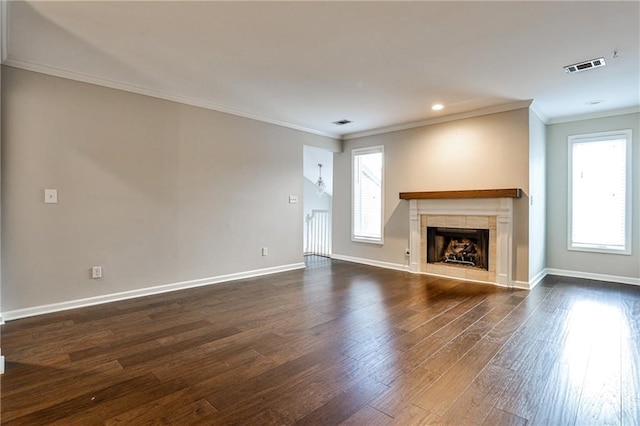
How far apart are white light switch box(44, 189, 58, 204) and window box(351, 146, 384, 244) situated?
449 cm

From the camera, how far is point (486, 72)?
341cm

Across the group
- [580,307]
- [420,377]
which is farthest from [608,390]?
[580,307]

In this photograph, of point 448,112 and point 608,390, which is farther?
point 448,112

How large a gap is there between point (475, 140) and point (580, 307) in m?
2.49

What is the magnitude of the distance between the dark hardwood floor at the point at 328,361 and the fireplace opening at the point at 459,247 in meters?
1.22

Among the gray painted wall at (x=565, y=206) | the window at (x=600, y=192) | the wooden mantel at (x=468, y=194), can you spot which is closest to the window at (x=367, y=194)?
the wooden mantel at (x=468, y=194)

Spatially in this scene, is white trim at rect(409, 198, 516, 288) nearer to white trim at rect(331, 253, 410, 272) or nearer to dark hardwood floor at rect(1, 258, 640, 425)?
white trim at rect(331, 253, 410, 272)

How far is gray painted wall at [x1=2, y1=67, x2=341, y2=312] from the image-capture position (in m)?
3.19

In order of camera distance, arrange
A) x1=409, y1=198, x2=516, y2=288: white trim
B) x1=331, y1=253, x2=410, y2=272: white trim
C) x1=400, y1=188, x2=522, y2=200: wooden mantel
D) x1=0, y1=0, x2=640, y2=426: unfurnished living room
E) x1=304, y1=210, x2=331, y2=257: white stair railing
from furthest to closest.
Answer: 1. x1=304, y1=210, x2=331, y2=257: white stair railing
2. x1=331, y1=253, x2=410, y2=272: white trim
3. x1=409, y1=198, x2=516, y2=288: white trim
4. x1=400, y1=188, x2=522, y2=200: wooden mantel
5. x1=0, y1=0, x2=640, y2=426: unfurnished living room

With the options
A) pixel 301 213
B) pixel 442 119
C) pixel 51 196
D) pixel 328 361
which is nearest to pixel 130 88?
pixel 51 196

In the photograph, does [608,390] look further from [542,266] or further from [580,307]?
[542,266]

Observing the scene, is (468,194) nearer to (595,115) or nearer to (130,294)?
(595,115)

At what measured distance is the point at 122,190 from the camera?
377 centimetres

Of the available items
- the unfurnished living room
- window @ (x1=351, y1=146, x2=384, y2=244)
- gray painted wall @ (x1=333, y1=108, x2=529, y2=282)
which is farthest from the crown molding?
window @ (x1=351, y1=146, x2=384, y2=244)
